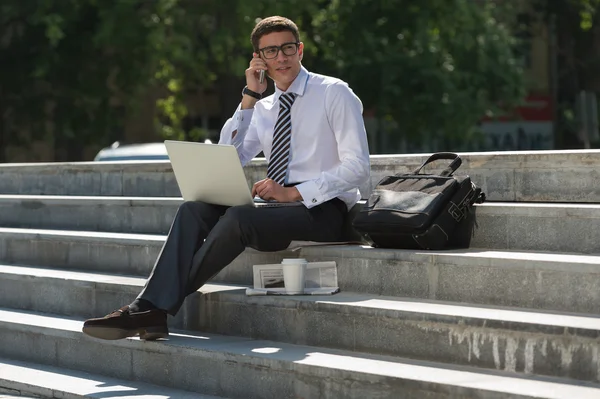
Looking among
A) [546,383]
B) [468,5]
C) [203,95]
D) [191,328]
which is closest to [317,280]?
[191,328]

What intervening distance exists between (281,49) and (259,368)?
5.88 ft

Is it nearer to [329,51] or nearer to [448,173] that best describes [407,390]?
[448,173]

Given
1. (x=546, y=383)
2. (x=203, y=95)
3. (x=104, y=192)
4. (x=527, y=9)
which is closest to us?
(x=546, y=383)

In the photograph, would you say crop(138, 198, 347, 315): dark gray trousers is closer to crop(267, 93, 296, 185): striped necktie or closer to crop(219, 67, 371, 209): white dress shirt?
crop(219, 67, 371, 209): white dress shirt

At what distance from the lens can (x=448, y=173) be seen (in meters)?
6.28

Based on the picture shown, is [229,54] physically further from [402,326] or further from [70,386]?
[402,326]

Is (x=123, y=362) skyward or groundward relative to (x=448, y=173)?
groundward

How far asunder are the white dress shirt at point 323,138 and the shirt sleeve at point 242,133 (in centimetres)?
6

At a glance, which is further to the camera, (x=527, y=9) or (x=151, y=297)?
(x=527, y=9)

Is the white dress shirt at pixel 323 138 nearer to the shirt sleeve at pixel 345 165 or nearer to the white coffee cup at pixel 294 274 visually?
the shirt sleeve at pixel 345 165

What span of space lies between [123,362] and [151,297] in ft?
1.83

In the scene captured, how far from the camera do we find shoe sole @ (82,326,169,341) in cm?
598

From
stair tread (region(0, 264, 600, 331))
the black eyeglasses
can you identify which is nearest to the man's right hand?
the black eyeglasses

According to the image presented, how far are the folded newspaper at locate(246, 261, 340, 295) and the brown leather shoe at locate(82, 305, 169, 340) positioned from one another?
51cm
